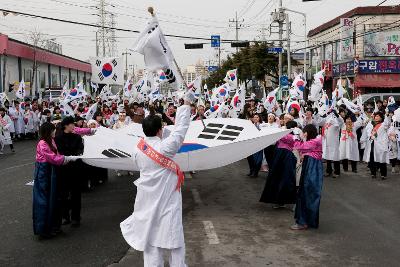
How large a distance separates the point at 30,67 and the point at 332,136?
3810cm

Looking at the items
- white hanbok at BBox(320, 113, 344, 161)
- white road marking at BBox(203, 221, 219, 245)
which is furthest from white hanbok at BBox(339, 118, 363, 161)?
white road marking at BBox(203, 221, 219, 245)

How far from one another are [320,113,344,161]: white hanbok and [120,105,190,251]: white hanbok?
30.9ft

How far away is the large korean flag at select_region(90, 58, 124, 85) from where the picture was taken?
620 inches

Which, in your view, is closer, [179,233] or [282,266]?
[179,233]

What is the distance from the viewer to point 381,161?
12.8 m

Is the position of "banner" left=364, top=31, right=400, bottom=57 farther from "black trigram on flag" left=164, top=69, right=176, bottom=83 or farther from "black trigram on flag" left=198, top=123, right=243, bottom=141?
"black trigram on flag" left=164, top=69, right=176, bottom=83

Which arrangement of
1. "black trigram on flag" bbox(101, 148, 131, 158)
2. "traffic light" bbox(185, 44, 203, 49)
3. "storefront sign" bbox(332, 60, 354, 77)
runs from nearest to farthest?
1. "black trigram on flag" bbox(101, 148, 131, 158)
2. "traffic light" bbox(185, 44, 203, 49)
3. "storefront sign" bbox(332, 60, 354, 77)

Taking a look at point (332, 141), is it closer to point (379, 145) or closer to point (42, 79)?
point (379, 145)

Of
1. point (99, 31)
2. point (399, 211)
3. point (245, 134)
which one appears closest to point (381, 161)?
point (399, 211)

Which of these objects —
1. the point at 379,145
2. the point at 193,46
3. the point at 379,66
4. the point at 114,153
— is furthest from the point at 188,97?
the point at 379,66

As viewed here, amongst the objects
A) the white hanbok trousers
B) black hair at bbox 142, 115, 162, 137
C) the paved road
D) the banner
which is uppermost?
the banner

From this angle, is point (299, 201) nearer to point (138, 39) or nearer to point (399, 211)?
point (399, 211)

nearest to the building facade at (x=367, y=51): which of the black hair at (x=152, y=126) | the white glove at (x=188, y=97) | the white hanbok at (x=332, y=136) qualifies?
the white hanbok at (x=332, y=136)

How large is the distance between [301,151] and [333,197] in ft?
8.94
